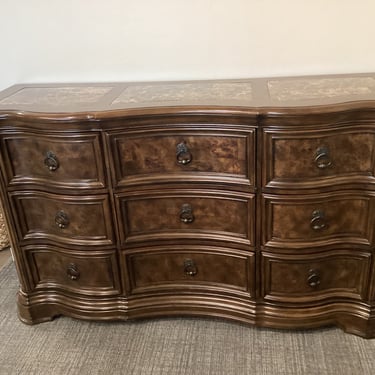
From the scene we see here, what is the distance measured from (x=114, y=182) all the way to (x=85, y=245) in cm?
31

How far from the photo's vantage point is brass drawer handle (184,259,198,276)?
1.82 metres

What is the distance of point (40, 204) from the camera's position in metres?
1.78

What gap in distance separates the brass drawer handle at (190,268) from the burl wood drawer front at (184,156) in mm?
381

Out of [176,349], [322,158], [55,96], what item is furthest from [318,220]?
[55,96]

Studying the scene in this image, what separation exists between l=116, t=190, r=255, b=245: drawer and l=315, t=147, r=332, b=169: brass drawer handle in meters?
0.27

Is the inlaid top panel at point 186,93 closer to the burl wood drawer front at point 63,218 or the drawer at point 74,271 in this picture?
the burl wood drawer front at point 63,218

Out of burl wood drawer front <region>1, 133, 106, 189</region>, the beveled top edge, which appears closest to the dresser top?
the beveled top edge

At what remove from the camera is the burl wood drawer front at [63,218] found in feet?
5.64

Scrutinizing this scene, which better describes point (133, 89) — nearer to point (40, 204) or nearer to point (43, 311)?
point (40, 204)

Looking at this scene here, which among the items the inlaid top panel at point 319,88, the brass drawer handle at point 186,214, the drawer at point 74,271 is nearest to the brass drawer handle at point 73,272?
the drawer at point 74,271

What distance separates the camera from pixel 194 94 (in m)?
1.70

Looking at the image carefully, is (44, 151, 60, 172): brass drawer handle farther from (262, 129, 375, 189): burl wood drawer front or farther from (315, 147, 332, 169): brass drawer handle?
(315, 147, 332, 169): brass drawer handle

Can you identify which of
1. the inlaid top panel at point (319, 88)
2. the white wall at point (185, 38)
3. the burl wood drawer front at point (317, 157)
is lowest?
the burl wood drawer front at point (317, 157)

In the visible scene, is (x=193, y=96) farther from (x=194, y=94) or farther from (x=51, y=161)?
(x=51, y=161)
